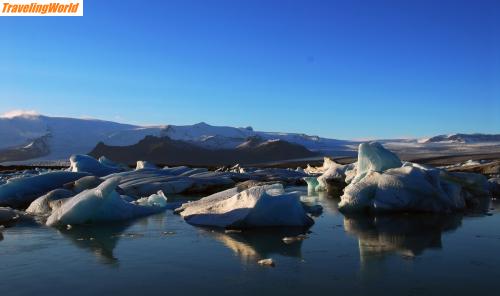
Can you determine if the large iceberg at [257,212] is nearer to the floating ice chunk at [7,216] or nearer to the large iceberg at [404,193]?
the large iceberg at [404,193]

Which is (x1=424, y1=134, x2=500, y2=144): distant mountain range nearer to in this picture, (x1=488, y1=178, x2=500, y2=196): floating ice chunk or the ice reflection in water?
(x1=488, y1=178, x2=500, y2=196): floating ice chunk

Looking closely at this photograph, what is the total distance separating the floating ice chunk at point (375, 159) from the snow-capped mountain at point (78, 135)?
6160 centimetres

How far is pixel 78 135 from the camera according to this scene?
80.4 metres

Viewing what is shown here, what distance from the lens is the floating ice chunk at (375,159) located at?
10680 mm

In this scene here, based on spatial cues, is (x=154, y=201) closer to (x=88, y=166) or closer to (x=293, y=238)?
(x=293, y=238)

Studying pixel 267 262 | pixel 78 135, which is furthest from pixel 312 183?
pixel 78 135

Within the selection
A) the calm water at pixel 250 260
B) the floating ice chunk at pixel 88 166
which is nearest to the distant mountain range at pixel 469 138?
the floating ice chunk at pixel 88 166

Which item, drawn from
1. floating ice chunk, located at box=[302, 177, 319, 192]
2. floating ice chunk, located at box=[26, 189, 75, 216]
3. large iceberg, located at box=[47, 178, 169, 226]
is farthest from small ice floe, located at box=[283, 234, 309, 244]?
floating ice chunk, located at box=[302, 177, 319, 192]

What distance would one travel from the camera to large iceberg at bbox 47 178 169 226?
768 centimetres

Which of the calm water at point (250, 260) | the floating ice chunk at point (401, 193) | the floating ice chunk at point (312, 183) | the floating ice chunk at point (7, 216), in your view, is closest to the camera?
the calm water at point (250, 260)

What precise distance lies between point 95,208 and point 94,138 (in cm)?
7248

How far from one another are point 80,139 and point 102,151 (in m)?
11.7

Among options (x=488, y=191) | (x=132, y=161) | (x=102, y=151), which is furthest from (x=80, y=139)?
(x=488, y=191)

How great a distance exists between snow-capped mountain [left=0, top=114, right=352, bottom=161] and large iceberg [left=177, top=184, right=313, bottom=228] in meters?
64.8
